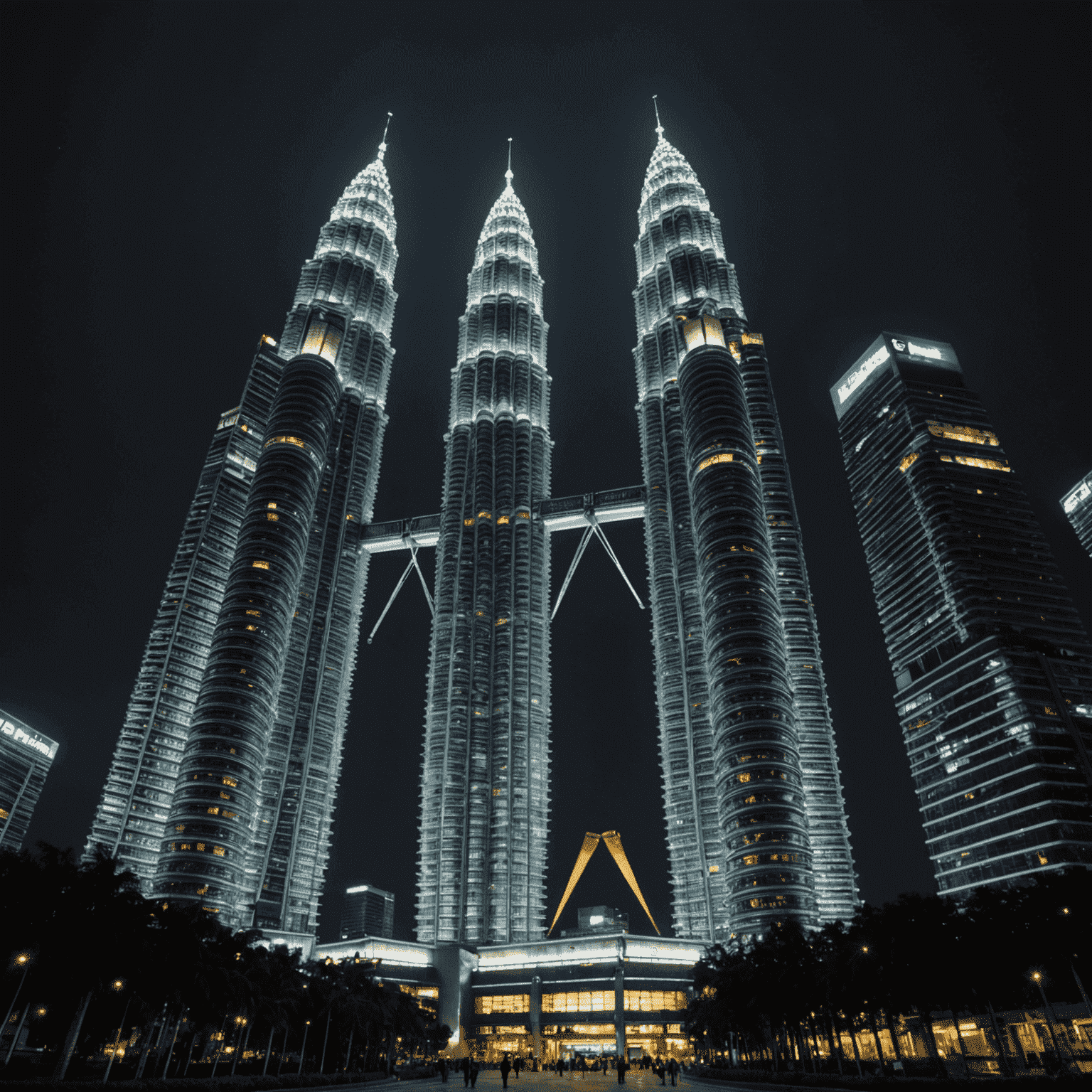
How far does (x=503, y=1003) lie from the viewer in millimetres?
156750

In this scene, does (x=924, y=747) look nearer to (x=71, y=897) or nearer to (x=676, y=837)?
(x=676, y=837)

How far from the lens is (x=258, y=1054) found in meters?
83.4

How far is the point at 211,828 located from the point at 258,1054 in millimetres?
73646

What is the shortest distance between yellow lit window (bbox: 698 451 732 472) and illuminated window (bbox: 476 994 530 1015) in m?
107

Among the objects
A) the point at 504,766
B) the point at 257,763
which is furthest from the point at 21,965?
the point at 504,766

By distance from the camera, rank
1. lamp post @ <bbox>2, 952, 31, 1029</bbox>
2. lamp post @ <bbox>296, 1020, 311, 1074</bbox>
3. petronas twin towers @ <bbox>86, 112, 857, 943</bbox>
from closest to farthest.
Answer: lamp post @ <bbox>2, 952, 31, 1029</bbox> < lamp post @ <bbox>296, 1020, 311, 1074</bbox> < petronas twin towers @ <bbox>86, 112, 857, 943</bbox>

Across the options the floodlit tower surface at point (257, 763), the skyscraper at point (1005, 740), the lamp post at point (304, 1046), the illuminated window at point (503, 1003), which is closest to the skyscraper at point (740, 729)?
the skyscraper at point (1005, 740)

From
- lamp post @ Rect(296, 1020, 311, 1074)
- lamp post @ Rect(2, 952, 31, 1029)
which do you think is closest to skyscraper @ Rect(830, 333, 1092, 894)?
lamp post @ Rect(296, 1020, 311, 1074)

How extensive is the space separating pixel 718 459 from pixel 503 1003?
112987 mm

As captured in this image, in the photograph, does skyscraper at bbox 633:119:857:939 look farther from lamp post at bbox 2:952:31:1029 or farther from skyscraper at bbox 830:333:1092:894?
lamp post at bbox 2:952:31:1029

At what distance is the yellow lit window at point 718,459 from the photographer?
188 metres

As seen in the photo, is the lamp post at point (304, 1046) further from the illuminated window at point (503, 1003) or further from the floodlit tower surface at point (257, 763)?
the illuminated window at point (503, 1003)

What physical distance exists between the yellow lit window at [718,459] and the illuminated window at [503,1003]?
107393 mm

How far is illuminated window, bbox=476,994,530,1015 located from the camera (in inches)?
6078
